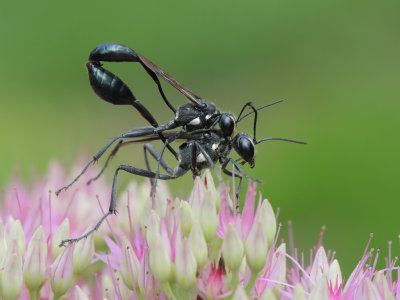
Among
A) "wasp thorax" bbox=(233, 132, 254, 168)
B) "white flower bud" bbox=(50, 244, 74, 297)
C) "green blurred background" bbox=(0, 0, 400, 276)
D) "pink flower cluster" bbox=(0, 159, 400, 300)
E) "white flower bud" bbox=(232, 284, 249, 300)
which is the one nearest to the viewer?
"white flower bud" bbox=(232, 284, 249, 300)

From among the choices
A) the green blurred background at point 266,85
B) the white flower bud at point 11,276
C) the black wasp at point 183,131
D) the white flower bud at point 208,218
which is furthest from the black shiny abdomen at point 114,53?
the green blurred background at point 266,85

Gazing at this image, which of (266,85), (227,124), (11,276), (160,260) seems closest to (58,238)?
(11,276)

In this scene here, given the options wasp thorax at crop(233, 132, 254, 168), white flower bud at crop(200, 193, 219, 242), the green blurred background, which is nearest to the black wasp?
wasp thorax at crop(233, 132, 254, 168)

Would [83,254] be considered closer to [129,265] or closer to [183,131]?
[129,265]

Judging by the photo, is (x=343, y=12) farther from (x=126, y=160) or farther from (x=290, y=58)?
(x=126, y=160)

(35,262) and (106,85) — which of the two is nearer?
(35,262)

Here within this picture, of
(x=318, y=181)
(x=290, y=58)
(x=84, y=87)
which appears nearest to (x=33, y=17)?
(x=84, y=87)

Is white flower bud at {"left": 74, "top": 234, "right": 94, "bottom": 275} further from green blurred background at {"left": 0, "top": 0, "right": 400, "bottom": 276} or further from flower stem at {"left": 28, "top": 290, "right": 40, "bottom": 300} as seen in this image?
green blurred background at {"left": 0, "top": 0, "right": 400, "bottom": 276}
